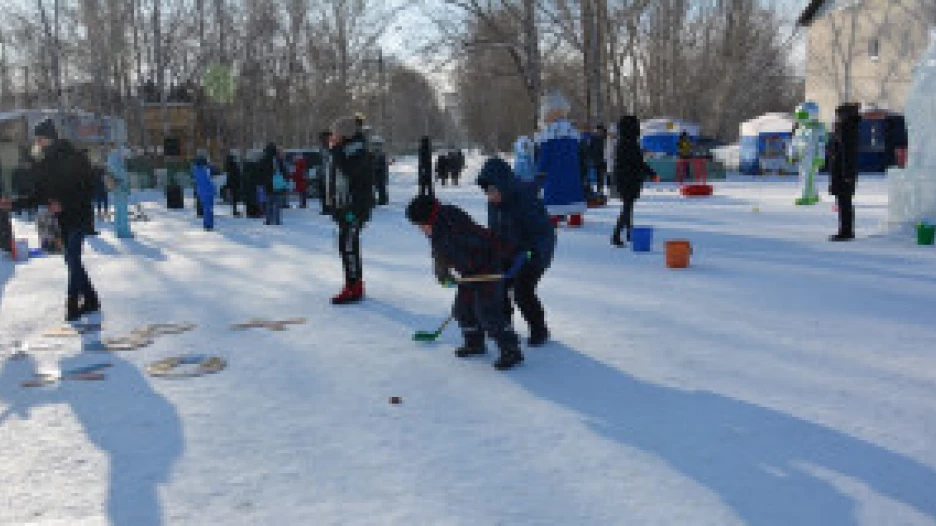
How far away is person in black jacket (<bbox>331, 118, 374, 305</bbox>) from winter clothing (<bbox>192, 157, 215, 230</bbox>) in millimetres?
8633

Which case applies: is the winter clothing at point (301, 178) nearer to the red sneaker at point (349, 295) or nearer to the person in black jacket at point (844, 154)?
the red sneaker at point (349, 295)

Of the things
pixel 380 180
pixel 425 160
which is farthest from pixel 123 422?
pixel 380 180

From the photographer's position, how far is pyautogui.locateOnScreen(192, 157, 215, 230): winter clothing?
14.4 meters

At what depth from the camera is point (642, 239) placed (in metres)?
9.24

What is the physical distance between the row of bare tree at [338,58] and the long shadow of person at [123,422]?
617 inches

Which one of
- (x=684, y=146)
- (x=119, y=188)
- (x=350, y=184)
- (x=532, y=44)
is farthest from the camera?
(x=684, y=146)

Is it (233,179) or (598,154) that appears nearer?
(233,179)

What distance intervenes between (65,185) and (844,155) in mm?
8761

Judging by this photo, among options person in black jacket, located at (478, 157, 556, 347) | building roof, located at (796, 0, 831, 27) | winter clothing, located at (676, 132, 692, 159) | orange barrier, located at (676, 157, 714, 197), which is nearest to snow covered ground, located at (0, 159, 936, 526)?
person in black jacket, located at (478, 157, 556, 347)

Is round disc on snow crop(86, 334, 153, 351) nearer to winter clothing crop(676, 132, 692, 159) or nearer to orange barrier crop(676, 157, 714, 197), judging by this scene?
orange barrier crop(676, 157, 714, 197)

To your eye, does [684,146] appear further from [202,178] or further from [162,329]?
[162,329]

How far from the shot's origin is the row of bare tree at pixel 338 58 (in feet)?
80.2

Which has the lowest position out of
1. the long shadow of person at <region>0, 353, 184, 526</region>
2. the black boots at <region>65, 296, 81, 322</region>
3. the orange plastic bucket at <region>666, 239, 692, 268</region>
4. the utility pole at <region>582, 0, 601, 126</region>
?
the long shadow of person at <region>0, 353, 184, 526</region>

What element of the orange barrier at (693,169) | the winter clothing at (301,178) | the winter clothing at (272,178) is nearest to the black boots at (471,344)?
the winter clothing at (272,178)
